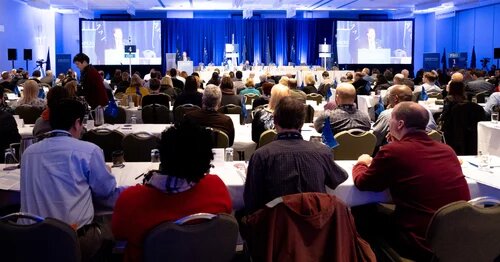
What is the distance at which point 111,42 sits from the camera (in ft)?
76.5

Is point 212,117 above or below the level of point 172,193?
above

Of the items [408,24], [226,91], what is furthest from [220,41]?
[226,91]

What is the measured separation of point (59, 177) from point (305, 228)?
4.40ft

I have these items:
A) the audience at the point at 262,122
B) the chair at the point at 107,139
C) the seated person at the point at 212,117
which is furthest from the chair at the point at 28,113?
the audience at the point at 262,122

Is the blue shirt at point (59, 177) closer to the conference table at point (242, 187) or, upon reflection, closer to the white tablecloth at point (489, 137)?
the conference table at point (242, 187)

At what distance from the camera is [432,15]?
25812mm

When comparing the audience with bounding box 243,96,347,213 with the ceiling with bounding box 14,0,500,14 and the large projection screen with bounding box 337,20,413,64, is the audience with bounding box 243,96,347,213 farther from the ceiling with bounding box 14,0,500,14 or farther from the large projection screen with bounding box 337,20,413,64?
the large projection screen with bounding box 337,20,413,64

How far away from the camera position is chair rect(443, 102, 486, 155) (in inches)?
285

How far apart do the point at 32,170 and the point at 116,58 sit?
2094 centimetres

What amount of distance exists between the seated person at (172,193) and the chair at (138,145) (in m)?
2.25

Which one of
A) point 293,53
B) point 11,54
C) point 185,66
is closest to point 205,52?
point 293,53

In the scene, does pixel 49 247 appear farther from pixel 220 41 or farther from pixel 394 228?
pixel 220 41

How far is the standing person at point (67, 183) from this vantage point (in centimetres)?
297

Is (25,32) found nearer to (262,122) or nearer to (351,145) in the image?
(262,122)
